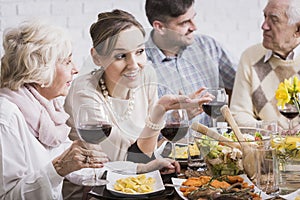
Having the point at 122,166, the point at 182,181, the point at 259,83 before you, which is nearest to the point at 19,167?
the point at 122,166

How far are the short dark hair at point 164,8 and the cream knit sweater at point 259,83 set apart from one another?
45 centimetres

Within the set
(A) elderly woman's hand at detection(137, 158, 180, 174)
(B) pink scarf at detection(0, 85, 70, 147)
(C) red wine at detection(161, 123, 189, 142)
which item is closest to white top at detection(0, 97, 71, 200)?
(B) pink scarf at detection(0, 85, 70, 147)

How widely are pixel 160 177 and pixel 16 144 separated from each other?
59 cm

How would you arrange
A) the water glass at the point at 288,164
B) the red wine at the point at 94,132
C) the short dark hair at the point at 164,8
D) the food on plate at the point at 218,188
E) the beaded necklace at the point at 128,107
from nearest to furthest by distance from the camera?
the food on plate at the point at 218,188 → the water glass at the point at 288,164 → the red wine at the point at 94,132 → the beaded necklace at the point at 128,107 → the short dark hair at the point at 164,8

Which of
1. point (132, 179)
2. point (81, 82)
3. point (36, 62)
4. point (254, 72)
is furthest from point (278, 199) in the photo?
point (254, 72)

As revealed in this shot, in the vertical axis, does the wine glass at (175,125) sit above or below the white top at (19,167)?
above

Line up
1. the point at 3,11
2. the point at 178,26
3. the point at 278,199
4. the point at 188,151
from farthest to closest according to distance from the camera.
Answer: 1. the point at 178,26
2. the point at 3,11
3. the point at 188,151
4. the point at 278,199

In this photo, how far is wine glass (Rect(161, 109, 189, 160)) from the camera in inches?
76.3

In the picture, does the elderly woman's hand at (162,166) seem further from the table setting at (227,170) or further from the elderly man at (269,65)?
the elderly man at (269,65)

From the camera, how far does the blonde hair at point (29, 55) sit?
2.29 meters

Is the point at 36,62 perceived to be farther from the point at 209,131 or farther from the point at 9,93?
the point at 209,131

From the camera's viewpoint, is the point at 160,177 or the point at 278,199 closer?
the point at 278,199

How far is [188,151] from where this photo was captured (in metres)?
1.97

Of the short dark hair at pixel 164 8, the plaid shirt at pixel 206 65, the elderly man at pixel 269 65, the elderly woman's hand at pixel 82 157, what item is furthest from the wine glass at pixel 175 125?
the short dark hair at pixel 164 8
